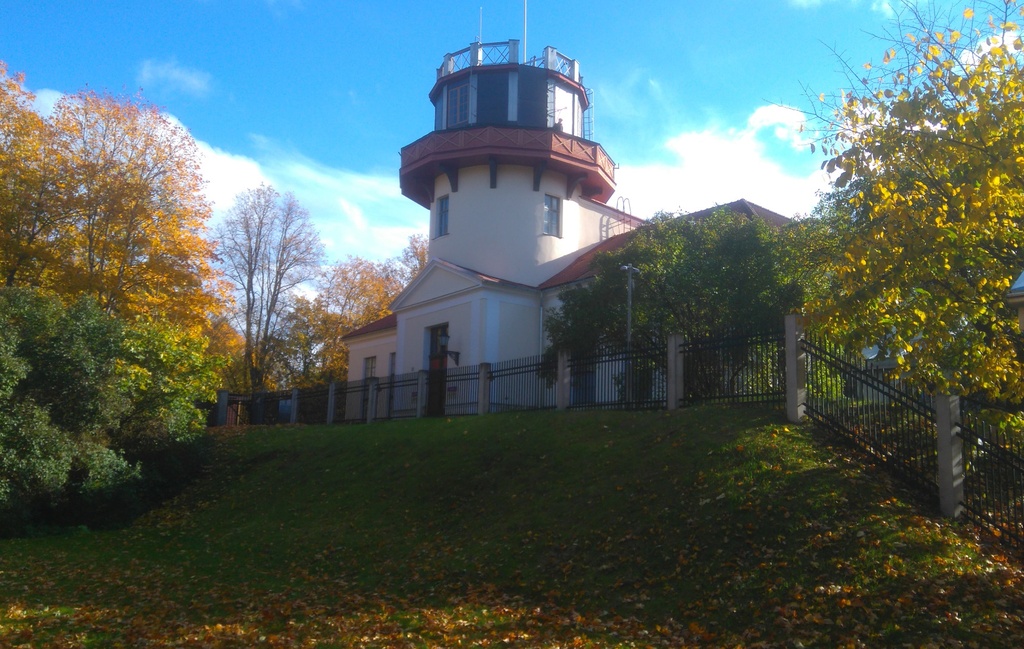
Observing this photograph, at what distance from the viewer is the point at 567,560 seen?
9.70 metres

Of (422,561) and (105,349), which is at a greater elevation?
(105,349)

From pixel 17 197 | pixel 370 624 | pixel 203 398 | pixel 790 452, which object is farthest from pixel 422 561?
pixel 17 197

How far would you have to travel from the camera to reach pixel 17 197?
2481 centimetres

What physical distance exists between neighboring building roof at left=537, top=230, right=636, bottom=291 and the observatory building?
0.31ft

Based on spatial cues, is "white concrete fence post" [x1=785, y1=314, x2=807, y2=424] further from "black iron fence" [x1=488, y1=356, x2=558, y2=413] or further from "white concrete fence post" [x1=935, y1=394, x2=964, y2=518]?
"black iron fence" [x1=488, y1=356, x2=558, y2=413]

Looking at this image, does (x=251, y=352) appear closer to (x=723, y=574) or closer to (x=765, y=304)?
(x=765, y=304)

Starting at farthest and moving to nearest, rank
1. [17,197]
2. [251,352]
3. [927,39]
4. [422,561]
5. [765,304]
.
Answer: [251,352]
[17,197]
[765,304]
[422,561]
[927,39]

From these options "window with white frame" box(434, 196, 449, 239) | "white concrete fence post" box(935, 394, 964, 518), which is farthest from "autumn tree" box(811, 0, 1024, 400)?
"window with white frame" box(434, 196, 449, 239)

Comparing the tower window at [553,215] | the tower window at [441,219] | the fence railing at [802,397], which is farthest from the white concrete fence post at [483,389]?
the tower window at [441,219]

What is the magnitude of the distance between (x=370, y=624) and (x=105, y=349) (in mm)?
11510

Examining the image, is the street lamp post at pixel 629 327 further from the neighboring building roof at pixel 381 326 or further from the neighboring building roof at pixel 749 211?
the neighboring building roof at pixel 381 326

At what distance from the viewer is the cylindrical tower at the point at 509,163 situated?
29.9 m

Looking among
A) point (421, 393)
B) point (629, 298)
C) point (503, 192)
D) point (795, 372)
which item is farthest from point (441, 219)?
point (795, 372)

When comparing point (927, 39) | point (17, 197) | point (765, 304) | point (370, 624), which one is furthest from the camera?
point (17, 197)
